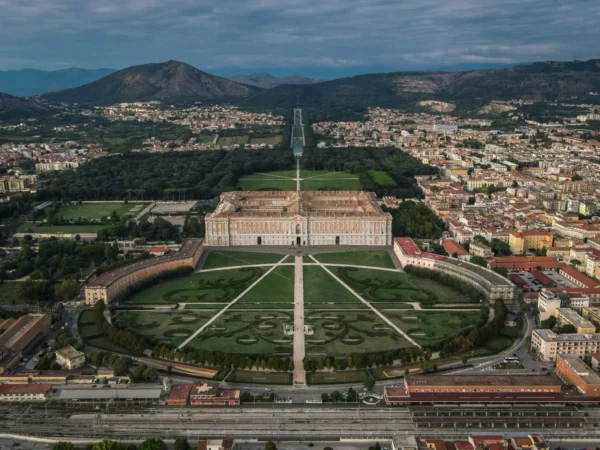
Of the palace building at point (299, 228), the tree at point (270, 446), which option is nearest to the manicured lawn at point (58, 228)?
the palace building at point (299, 228)

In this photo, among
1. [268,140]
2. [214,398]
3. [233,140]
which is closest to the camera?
[214,398]

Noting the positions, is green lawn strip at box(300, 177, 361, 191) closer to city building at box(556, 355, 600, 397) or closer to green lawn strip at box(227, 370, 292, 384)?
green lawn strip at box(227, 370, 292, 384)

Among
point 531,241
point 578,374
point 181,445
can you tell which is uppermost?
point 531,241

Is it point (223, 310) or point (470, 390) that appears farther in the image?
point (223, 310)

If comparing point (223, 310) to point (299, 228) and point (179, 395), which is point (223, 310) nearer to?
point (179, 395)

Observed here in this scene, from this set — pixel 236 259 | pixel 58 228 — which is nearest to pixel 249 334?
pixel 236 259

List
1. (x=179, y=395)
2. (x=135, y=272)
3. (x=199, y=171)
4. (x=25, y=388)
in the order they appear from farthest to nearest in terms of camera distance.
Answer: (x=199, y=171)
(x=135, y=272)
(x=25, y=388)
(x=179, y=395)

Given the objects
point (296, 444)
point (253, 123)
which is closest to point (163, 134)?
point (253, 123)
